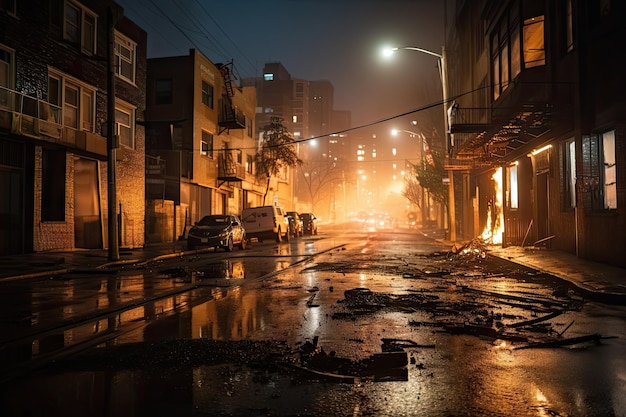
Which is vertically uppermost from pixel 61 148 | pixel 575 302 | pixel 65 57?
pixel 65 57

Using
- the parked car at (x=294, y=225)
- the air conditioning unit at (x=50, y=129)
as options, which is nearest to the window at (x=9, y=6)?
the air conditioning unit at (x=50, y=129)

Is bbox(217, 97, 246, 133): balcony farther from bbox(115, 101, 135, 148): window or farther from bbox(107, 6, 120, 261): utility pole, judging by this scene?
bbox(107, 6, 120, 261): utility pole

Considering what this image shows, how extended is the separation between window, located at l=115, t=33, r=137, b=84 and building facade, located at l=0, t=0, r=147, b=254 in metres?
0.05

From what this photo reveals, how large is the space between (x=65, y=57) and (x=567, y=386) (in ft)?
69.7

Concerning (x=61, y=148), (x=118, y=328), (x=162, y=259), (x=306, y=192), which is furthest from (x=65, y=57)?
(x=306, y=192)

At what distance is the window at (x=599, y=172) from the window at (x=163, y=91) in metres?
27.6

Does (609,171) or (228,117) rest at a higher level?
(228,117)

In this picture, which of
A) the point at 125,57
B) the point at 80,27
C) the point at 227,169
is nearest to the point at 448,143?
the point at 125,57

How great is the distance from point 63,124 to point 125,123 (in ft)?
15.3

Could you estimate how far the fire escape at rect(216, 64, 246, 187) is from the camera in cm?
3896

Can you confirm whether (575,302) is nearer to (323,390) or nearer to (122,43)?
(323,390)

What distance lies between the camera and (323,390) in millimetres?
4430

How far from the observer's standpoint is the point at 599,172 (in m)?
14.0

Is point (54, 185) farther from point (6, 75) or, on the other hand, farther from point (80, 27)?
point (80, 27)
